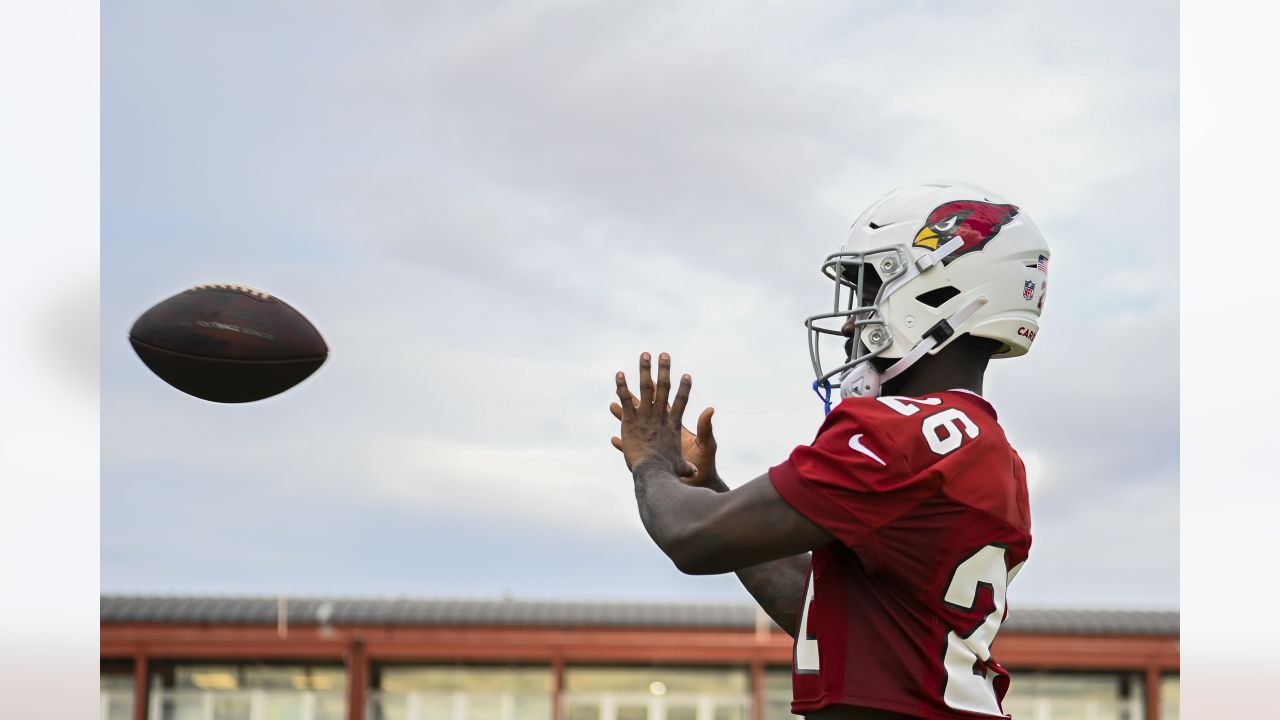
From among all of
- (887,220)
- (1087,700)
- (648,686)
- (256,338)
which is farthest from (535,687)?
(887,220)

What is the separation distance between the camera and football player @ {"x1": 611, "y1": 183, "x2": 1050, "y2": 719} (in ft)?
9.42

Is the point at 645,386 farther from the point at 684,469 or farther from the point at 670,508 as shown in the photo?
the point at 670,508

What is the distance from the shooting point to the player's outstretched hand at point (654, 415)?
3.24m

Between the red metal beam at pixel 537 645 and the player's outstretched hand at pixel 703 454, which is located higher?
the player's outstretched hand at pixel 703 454

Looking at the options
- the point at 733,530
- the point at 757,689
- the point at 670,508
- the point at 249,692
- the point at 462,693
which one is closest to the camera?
the point at 733,530

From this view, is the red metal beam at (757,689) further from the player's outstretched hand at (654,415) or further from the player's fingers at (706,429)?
the player's outstretched hand at (654,415)

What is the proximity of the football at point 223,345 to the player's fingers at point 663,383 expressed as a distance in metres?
2.16

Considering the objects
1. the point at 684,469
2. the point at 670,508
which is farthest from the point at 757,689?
the point at 670,508

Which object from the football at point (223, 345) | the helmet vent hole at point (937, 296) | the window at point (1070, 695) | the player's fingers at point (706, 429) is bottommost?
the window at point (1070, 695)

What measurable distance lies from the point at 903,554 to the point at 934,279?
729 millimetres

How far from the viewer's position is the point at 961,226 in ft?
10.8

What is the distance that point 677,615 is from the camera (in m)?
19.0

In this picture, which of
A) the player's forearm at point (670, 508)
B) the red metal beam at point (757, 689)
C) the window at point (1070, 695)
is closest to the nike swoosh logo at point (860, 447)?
the player's forearm at point (670, 508)

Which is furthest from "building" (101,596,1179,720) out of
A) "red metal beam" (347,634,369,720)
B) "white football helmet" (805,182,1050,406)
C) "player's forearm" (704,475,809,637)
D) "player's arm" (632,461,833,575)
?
"player's arm" (632,461,833,575)
